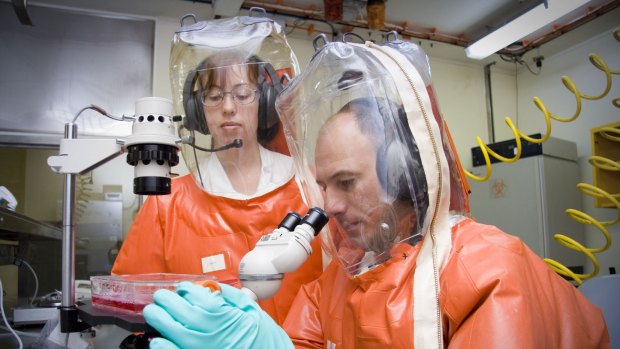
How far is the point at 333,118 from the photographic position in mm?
1112

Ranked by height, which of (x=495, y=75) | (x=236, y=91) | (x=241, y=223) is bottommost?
(x=241, y=223)

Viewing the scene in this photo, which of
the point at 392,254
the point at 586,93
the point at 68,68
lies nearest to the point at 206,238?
the point at 392,254

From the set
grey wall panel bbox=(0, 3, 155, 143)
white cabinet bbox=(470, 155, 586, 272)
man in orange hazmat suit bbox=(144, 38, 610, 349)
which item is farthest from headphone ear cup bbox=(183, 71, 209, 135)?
white cabinet bbox=(470, 155, 586, 272)

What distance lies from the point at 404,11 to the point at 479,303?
3.13m

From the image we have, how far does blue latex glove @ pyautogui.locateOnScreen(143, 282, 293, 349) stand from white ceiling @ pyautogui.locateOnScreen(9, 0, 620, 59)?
2.72m

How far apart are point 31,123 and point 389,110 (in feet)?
10.1

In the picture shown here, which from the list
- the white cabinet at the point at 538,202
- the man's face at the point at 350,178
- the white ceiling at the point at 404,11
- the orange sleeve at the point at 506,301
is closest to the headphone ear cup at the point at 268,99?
the man's face at the point at 350,178

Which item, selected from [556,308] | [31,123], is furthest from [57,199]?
[556,308]

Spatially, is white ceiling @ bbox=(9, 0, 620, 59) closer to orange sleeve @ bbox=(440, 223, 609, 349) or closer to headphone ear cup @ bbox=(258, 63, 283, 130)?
headphone ear cup @ bbox=(258, 63, 283, 130)

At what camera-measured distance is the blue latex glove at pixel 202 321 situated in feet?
2.15

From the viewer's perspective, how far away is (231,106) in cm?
139

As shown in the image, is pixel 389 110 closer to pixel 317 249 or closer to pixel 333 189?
pixel 333 189

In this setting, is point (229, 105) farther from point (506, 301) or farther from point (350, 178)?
point (506, 301)

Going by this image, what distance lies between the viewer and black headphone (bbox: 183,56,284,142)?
1.43 metres
